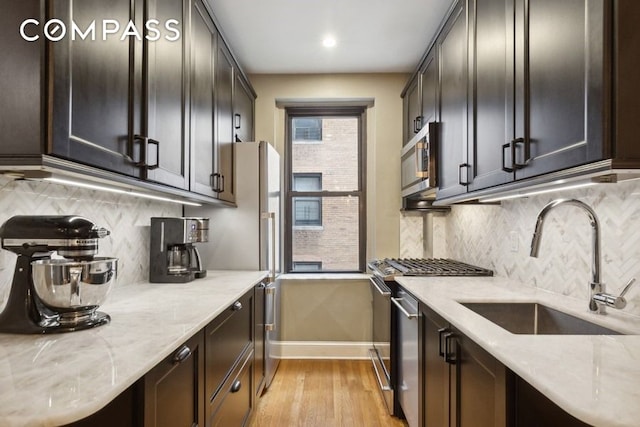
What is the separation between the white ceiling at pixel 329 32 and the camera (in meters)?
2.50

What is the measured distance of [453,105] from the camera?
223 cm

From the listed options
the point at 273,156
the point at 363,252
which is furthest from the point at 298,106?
the point at 363,252

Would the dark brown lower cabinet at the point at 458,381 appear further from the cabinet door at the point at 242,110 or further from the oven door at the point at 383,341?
the cabinet door at the point at 242,110

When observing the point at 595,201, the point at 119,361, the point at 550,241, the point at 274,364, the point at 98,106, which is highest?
the point at 98,106

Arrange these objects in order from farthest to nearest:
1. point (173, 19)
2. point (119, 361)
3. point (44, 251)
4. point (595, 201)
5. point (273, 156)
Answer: point (273, 156) → point (173, 19) → point (595, 201) → point (44, 251) → point (119, 361)

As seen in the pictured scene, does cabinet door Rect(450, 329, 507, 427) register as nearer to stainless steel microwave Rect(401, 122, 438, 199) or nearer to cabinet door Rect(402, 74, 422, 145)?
stainless steel microwave Rect(401, 122, 438, 199)

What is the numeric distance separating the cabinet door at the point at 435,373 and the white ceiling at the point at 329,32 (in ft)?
6.56

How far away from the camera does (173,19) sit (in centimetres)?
176

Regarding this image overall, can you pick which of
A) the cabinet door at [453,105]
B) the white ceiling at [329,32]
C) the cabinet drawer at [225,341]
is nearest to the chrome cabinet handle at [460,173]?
the cabinet door at [453,105]

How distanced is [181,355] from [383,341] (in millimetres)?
1877

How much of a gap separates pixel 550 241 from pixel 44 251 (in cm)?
212

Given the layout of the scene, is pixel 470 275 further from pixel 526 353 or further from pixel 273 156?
pixel 273 156

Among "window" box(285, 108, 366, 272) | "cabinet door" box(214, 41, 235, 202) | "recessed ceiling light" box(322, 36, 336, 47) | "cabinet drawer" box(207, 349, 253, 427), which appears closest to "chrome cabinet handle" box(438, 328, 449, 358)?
"cabinet drawer" box(207, 349, 253, 427)

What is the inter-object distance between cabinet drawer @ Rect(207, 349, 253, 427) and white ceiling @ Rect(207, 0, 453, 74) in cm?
225
